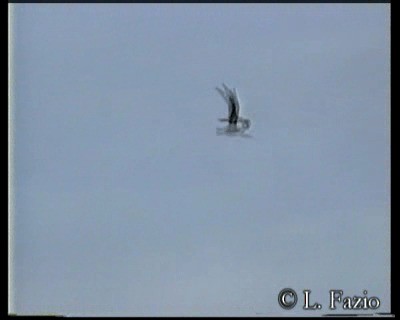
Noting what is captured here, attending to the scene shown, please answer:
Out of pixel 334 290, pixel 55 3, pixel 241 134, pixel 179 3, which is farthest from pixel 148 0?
pixel 334 290

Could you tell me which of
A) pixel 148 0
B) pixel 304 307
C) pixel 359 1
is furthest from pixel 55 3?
pixel 304 307

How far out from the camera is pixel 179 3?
2705 centimetres

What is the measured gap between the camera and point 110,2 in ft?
89.2

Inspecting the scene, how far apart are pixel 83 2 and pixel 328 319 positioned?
35.5 feet

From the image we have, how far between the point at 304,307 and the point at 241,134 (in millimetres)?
5005

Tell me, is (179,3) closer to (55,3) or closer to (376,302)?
(55,3)

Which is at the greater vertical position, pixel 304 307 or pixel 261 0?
pixel 261 0

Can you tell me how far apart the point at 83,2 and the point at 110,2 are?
2.46 feet

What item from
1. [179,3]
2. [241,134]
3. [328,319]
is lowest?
[328,319]

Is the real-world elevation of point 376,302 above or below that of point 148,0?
below

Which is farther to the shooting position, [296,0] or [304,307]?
[296,0]

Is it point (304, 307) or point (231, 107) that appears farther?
point (231, 107)

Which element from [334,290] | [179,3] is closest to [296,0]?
[179,3]

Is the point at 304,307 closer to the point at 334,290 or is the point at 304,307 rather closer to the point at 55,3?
the point at 334,290
